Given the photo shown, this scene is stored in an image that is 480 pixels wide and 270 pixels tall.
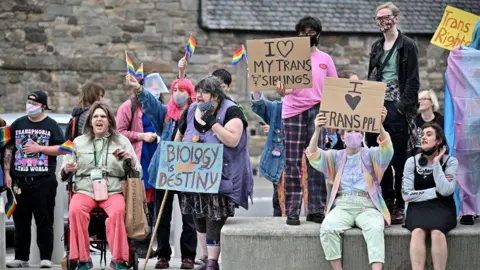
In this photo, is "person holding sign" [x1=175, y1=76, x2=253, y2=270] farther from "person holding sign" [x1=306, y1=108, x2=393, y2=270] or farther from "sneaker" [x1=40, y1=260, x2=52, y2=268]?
"sneaker" [x1=40, y1=260, x2=52, y2=268]

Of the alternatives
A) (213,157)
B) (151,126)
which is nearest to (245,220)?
(213,157)

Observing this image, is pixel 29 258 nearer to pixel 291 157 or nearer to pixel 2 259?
pixel 2 259

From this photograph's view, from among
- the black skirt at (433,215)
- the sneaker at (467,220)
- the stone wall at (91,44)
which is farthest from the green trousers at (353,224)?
the stone wall at (91,44)

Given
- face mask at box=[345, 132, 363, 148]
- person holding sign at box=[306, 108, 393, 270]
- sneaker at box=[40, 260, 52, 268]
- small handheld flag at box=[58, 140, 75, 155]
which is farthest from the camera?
sneaker at box=[40, 260, 52, 268]

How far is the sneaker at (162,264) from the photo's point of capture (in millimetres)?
11031

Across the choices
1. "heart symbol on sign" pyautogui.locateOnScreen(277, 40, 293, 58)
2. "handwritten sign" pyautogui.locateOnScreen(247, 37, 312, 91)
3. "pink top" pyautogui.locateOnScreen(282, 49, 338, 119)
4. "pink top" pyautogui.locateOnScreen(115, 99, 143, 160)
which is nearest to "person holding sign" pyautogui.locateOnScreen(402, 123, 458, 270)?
"pink top" pyautogui.locateOnScreen(282, 49, 338, 119)

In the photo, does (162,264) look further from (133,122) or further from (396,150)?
(396,150)

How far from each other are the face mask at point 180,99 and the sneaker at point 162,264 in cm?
151

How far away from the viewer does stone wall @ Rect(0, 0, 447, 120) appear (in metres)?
22.9

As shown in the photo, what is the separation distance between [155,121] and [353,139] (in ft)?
7.90

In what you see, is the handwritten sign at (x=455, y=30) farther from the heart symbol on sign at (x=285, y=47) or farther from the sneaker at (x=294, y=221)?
the sneaker at (x=294, y=221)

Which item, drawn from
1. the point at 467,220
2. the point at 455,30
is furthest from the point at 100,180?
the point at 455,30

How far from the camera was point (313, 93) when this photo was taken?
10.1 meters

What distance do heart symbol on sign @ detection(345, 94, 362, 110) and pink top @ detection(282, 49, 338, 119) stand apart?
1.80ft
